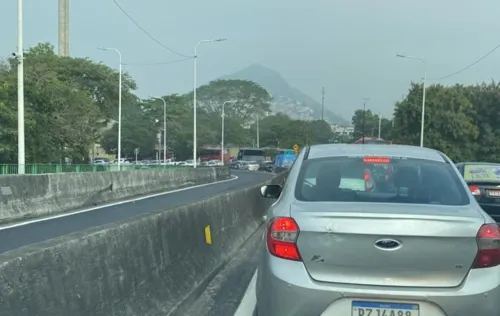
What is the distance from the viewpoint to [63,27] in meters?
70.6

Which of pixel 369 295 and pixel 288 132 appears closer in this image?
pixel 369 295

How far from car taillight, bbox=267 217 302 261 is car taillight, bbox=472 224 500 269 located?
3.93ft

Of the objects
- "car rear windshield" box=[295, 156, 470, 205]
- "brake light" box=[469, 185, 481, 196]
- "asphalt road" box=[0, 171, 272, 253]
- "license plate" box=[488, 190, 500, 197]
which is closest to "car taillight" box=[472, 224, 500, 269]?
"car rear windshield" box=[295, 156, 470, 205]

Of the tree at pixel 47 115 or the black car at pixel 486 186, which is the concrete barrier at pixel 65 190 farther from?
the tree at pixel 47 115

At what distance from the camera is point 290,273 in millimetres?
4285

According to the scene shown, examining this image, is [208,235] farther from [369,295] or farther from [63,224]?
[63,224]

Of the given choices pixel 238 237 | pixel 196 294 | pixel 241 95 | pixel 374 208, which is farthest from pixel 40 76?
pixel 241 95

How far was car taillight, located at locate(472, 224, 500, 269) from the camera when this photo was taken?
421cm

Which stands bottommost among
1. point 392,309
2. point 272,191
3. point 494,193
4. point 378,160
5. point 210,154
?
point 210,154

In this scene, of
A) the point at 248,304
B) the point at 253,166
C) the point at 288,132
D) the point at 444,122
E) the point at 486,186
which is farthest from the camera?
the point at 288,132

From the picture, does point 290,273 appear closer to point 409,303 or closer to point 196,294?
point 409,303

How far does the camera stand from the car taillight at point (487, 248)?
13.8 ft

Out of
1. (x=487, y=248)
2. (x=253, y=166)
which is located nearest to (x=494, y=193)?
(x=487, y=248)

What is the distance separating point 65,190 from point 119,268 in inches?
541
